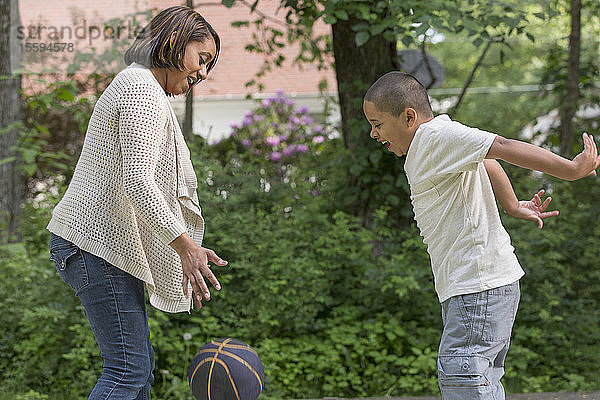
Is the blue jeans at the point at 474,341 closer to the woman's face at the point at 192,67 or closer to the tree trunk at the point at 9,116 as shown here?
the woman's face at the point at 192,67

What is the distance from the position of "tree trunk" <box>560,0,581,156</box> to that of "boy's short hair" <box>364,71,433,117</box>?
13.8 feet

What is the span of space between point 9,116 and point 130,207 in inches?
134

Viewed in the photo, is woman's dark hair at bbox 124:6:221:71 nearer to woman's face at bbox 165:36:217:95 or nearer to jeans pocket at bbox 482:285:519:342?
woman's face at bbox 165:36:217:95

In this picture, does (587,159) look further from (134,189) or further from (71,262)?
(71,262)

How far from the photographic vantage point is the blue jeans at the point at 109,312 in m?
2.57

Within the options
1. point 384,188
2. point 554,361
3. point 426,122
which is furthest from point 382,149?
point 426,122

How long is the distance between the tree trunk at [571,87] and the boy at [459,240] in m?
4.13

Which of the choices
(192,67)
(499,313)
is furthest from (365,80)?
(499,313)

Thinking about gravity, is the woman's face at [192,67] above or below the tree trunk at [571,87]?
above

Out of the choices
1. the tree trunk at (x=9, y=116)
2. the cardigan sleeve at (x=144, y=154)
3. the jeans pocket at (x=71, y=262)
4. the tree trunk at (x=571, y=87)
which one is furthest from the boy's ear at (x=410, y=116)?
the tree trunk at (x=571, y=87)

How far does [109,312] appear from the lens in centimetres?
257

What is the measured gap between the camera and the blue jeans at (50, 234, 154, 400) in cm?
257

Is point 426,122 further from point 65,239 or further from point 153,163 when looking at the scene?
point 65,239

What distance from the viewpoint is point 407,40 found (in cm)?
483
